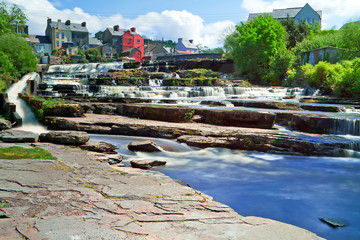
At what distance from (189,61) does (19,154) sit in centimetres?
4072

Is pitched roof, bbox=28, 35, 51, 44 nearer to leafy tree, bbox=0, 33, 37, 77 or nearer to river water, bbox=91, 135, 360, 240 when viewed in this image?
leafy tree, bbox=0, 33, 37, 77

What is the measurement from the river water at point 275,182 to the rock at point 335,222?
9 cm

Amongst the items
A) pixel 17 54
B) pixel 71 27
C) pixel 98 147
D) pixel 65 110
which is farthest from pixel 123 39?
pixel 98 147

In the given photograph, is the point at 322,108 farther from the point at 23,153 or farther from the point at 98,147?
the point at 23,153

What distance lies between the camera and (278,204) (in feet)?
18.9

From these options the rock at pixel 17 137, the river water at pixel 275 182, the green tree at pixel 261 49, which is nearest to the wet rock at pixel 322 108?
the river water at pixel 275 182

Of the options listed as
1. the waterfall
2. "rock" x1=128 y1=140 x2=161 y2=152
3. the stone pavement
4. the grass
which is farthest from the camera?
the waterfall

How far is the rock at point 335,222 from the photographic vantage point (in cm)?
497

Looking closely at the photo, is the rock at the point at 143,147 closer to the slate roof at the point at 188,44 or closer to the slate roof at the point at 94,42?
the slate roof at the point at 94,42

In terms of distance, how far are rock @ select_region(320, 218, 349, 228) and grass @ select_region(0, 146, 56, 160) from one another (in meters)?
5.46

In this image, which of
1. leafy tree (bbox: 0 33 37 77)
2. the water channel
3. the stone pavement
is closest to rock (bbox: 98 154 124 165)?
the water channel

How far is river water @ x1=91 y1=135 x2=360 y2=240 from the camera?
17.6 feet

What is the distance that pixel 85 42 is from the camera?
83250 mm

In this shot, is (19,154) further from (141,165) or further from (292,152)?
(292,152)
